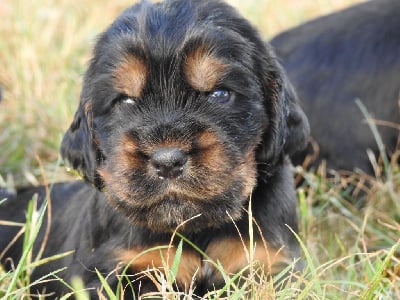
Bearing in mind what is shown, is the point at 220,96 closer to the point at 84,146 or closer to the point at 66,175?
the point at 84,146

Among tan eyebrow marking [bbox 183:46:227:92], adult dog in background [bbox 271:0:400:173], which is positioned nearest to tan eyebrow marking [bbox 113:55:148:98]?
tan eyebrow marking [bbox 183:46:227:92]

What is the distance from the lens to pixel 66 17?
24.2 ft

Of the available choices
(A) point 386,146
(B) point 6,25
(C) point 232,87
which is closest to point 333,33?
(A) point 386,146

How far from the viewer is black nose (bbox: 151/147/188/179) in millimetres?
2857

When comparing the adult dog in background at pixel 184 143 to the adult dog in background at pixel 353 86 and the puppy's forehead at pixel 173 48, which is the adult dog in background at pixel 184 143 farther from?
the adult dog in background at pixel 353 86

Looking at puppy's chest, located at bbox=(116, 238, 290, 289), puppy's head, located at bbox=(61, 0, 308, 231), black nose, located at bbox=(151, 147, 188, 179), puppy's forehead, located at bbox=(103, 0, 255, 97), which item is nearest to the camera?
black nose, located at bbox=(151, 147, 188, 179)

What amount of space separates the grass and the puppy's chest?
0.28 ft

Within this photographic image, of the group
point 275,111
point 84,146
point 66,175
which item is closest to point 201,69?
point 275,111

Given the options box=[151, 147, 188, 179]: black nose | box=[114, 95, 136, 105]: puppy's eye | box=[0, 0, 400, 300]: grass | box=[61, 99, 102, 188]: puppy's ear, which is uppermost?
box=[114, 95, 136, 105]: puppy's eye

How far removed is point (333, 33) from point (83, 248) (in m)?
2.30

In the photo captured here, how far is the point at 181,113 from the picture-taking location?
3055 mm

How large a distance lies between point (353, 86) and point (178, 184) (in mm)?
2303

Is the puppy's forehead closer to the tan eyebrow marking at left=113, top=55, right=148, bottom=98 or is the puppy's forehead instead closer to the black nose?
the tan eyebrow marking at left=113, top=55, right=148, bottom=98

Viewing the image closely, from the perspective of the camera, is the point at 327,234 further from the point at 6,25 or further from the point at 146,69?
the point at 6,25
